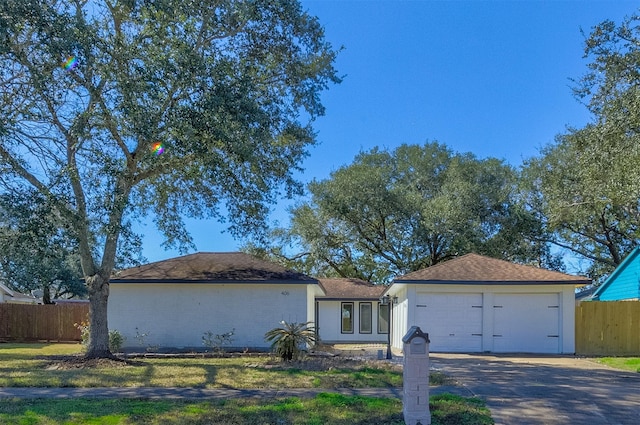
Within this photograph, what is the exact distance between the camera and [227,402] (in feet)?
27.1

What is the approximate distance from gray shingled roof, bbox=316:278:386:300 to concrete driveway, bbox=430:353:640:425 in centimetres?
1008

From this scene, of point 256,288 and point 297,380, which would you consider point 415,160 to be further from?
point 297,380

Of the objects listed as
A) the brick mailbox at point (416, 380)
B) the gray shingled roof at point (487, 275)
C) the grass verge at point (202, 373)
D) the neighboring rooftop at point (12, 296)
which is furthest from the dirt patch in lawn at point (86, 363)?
the neighboring rooftop at point (12, 296)

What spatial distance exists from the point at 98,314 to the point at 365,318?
1509cm

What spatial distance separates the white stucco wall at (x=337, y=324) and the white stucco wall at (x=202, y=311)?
344 inches

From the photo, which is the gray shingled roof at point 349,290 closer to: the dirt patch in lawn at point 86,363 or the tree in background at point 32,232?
the dirt patch in lawn at point 86,363

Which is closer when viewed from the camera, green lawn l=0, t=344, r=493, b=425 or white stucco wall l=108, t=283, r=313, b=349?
green lawn l=0, t=344, r=493, b=425

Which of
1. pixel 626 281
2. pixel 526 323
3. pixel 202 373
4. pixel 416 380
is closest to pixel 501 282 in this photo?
pixel 526 323

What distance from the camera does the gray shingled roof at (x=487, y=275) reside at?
56.9 feet

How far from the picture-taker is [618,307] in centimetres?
1761

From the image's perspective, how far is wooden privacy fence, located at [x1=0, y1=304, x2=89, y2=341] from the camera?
855 inches

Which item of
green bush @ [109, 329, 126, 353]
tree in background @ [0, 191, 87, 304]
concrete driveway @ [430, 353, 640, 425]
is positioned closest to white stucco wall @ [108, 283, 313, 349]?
green bush @ [109, 329, 126, 353]

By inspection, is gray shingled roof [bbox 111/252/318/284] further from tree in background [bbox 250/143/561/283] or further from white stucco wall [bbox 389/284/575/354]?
tree in background [bbox 250/143/561/283]

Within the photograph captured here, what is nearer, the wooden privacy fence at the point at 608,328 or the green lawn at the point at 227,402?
the green lawn at the point at 227,402
